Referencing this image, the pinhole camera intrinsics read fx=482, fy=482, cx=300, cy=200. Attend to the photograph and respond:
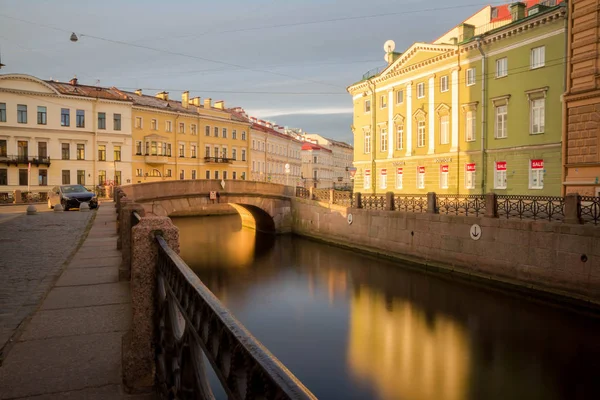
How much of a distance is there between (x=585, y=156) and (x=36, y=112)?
138 ft

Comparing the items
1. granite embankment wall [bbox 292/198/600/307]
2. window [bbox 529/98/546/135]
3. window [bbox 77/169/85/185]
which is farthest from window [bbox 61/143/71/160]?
window [bbox 529/98/546/135]

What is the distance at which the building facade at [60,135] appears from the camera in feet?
135

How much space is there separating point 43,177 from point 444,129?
34.4 m

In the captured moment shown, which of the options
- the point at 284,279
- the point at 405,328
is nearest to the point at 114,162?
the point at 284,279

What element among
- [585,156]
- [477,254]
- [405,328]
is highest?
[585,156]

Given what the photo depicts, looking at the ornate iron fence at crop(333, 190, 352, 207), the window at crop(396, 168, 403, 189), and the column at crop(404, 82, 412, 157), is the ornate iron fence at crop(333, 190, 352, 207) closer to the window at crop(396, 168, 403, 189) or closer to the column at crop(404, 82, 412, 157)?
the column at crop(404, 82, 412, 157)

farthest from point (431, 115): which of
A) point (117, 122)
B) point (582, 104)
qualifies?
point (117, 122)

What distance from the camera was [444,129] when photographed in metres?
30.7

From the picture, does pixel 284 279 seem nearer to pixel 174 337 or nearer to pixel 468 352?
pixel 468 352

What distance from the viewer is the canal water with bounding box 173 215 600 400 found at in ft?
30.7

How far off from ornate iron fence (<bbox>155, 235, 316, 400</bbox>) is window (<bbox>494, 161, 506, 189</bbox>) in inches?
1016

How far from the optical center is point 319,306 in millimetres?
15297

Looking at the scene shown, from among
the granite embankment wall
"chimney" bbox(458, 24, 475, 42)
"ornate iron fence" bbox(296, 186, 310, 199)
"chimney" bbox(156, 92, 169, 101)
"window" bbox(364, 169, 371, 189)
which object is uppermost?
"chimney" bbox(156, 92, 169, 101)

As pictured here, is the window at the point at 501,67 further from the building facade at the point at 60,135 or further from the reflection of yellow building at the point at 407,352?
the building facade at the point at 60,135
